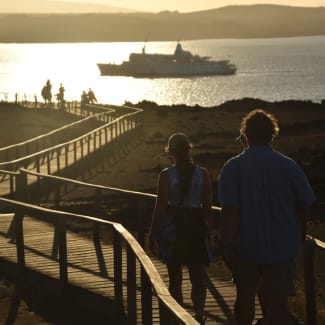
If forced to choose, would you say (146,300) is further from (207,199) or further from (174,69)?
(174,69)

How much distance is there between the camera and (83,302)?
9.36 m

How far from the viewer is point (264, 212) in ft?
22.2

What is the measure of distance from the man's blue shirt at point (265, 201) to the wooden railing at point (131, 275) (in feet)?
2.20

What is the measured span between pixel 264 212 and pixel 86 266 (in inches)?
145

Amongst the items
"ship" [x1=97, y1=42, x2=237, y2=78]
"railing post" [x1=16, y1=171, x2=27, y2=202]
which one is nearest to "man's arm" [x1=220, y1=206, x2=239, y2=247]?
"railing post" [x1=16, y1=171, x2=27, y2=202]

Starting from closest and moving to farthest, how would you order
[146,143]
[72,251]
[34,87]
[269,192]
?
[269,192] → [72,251] → [146,143] → [34,87]

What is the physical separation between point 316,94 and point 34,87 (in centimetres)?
5455

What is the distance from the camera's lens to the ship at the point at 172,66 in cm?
17025

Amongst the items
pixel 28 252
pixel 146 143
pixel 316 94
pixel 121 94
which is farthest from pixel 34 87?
pixel 28 252

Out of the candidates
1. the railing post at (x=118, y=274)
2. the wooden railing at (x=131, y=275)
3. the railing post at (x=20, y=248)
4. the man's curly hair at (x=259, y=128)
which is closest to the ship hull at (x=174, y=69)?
the wooden railing at (x=131, y=275)

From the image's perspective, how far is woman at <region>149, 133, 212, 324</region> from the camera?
777 centimetres

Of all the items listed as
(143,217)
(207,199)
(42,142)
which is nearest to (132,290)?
(207,199)

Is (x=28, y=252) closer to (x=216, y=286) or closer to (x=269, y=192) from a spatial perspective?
(x=216, y=286)

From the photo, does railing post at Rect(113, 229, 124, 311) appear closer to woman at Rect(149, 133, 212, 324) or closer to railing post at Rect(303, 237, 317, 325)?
woman at Rect(149, 133, 212, 324)
